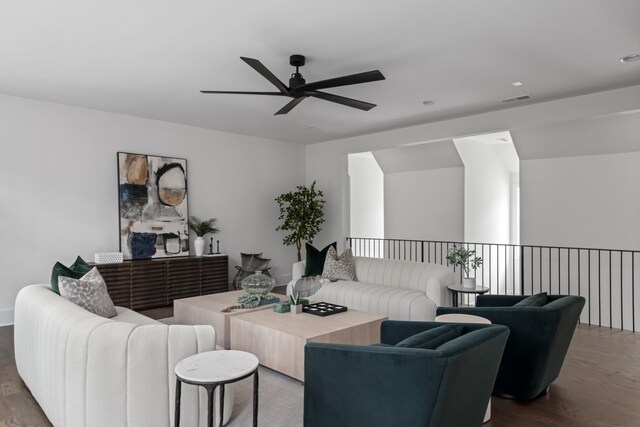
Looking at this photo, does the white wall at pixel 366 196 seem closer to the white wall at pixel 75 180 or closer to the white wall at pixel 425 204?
the white wall at pixel 425 204

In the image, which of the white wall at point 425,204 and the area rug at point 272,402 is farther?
the white wall at point 425,204

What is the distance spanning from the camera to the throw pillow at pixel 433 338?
202 cm

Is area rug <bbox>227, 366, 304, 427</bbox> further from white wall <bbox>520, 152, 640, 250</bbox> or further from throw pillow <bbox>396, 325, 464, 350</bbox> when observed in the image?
white wall <bbox>520, 152, 640, 250</bbox>

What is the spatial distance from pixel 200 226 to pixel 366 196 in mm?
4004

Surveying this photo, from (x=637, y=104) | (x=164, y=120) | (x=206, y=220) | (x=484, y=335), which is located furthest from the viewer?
(x=206, y=220)

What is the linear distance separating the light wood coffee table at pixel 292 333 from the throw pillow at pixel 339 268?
63.6 inches

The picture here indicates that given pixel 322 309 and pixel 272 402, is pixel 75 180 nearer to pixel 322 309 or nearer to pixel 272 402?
pixel 322 309

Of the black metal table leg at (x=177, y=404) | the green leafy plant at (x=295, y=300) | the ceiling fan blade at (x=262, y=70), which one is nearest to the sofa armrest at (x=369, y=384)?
the black metal table leg at (x=177, y=404)

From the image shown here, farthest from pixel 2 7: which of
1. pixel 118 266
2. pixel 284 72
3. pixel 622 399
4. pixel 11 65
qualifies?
pixel 622 399

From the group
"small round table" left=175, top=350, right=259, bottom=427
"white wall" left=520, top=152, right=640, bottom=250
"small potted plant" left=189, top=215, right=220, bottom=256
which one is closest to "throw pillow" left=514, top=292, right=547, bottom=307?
"small round table" left=175, top=350, right=259, bottom=427

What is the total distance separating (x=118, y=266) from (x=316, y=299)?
274cm

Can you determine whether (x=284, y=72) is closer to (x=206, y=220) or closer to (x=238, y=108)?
(x=238, y=108)

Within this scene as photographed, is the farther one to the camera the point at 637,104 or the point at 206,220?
the point at 206,220

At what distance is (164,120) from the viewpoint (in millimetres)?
6508
